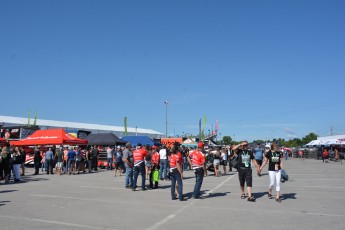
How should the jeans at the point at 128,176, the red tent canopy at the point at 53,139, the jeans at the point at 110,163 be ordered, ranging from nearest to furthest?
the jeans at the point at 128,176, the red tent canopy at the point at 53,139, the jeans at the point at 110,163

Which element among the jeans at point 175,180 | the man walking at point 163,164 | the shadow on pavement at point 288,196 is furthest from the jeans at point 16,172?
the shadow on pavement at point 288,196

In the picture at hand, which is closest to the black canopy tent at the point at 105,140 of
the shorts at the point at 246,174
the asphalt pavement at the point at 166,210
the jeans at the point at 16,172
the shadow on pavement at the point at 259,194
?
the jeans at the point at 16,172

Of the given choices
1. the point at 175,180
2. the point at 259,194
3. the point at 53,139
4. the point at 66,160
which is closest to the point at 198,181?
the point at 175,180

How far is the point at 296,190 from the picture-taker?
1255 cm

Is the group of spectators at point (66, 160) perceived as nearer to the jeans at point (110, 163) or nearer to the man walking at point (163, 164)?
the jeans at point (110, 163)

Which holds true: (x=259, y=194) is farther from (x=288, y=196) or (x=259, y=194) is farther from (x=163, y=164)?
(x=163, y=164)

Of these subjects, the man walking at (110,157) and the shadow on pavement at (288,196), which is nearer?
the shadow on pavement at (288,196)

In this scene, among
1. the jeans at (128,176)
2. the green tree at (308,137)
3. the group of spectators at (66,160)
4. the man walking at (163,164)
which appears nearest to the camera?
the jeans at (128,176)

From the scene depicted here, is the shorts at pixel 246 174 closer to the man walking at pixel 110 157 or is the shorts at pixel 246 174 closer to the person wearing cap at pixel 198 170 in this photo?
the person wearing cap at pixel 198 170

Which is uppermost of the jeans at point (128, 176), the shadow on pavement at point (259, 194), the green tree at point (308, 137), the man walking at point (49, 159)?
the green tree at point (308, 137)

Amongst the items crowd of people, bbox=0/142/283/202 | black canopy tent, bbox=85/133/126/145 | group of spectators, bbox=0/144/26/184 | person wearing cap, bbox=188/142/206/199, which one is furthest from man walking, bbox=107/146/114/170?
person wearing cap, bbox=188/142/206/199

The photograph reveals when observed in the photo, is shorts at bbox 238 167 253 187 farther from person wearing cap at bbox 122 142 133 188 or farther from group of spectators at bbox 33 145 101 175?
group of spectators at bbox 33 145 101 175

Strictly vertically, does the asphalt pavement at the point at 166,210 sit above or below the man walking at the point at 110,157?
below

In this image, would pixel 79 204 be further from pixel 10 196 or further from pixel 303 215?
pixel 303 215
